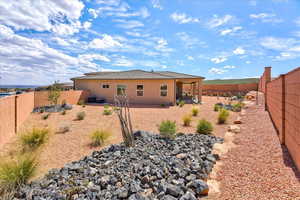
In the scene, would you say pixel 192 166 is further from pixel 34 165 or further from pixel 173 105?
pixel 173 105

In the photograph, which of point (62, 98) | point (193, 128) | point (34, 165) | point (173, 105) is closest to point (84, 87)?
point (62, 98)

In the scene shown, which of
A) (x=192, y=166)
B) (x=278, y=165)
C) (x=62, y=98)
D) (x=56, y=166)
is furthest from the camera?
(x=62, y=98)

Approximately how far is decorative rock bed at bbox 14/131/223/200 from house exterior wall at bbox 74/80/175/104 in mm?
12183

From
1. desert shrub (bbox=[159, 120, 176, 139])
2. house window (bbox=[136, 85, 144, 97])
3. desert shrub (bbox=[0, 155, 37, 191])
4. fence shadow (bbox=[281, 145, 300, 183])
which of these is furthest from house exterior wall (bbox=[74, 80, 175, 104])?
desert shrub (bbox=[0, 155, 37, 191])

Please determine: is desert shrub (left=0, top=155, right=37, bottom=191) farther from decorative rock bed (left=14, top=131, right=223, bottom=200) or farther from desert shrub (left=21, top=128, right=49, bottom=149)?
desert shrub (left=21, top=128, right=49, bottom=149)

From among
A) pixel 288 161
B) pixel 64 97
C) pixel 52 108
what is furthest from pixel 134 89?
pixel 288 161

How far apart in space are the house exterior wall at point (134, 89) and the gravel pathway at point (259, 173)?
1223 cm

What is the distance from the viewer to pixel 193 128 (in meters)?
8.41

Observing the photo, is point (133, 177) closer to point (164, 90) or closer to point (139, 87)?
point (164, 90)

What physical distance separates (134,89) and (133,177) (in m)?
14.6

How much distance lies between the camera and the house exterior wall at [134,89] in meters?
17.1

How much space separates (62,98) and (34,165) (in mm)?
12155

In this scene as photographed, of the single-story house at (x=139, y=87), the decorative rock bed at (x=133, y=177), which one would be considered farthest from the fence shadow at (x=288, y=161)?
the single-story house at (x=139, y=87)

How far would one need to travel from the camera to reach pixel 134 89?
17.9 m
